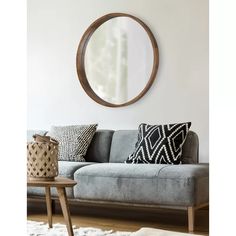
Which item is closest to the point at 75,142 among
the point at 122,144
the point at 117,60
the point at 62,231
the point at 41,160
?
Answer: the point at 122,144

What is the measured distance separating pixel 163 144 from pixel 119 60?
125 cm

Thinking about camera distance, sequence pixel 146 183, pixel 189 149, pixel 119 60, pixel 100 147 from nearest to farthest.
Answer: pixel 146 183, pixel 189 149, pixel 100 147, pixel 119 60

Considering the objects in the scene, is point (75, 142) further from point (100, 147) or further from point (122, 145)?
point (122, 145)

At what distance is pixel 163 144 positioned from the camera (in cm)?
365

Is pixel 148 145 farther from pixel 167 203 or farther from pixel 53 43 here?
pixel 53 43

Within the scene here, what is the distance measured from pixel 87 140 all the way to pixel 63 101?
0.81 m

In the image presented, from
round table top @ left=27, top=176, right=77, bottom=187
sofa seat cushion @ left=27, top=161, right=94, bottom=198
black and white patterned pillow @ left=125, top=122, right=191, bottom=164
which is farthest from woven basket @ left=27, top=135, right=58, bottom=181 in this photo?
black and white patterned pillow @ left=125, top=122, right=191, bottom=164

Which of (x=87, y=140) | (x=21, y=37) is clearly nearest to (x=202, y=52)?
(x=87, y=140)

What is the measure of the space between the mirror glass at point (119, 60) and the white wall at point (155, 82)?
104 millimetres

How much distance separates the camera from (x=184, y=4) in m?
4.22

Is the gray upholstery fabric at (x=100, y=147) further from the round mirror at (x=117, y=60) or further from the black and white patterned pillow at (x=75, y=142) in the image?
the round mirror at (x=117, y=60)

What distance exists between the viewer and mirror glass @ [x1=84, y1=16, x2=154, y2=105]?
4.41 metres

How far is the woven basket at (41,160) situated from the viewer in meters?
2.81

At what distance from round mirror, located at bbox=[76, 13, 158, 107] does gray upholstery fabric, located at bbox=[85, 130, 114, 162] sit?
0.39m
